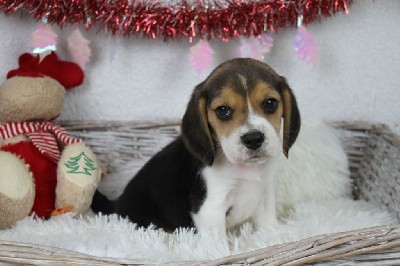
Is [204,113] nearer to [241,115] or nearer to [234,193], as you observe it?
[241,115]

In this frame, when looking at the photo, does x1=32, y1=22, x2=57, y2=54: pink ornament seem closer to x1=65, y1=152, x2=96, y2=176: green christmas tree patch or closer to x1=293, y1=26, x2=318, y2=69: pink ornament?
x1=65, y1=152, x2=96, y2=176: green christmas tree patch

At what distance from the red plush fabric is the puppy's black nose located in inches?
38.6

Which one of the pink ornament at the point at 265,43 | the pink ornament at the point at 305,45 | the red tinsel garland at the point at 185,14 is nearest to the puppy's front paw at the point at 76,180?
the red tinsel garland at the point at 185,14

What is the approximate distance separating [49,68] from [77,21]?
0.82 ft

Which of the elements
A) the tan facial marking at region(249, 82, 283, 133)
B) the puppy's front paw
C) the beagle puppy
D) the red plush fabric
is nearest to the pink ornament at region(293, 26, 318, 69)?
the beagle puppy

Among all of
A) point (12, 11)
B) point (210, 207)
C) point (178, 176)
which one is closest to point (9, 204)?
point (178, 176)

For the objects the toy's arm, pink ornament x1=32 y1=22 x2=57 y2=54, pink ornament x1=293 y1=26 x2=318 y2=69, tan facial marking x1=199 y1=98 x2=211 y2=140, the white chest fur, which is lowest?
the white chest fur

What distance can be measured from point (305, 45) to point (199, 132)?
38.5 inches

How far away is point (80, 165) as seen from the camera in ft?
6.88

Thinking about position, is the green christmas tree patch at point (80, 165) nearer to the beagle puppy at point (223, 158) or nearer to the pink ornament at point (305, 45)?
the beagle puppy at point (223, 158)

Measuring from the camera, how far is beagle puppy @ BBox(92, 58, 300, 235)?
1595mm

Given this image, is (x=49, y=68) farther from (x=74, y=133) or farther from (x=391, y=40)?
(x=391, y=40)

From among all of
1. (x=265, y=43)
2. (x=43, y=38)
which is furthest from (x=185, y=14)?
(x=43, y=38)

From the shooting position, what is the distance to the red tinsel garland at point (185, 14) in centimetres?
223
